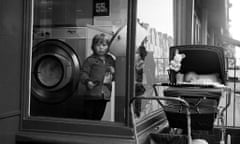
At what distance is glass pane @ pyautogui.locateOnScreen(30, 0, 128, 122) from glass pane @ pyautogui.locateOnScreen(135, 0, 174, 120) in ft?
0.59

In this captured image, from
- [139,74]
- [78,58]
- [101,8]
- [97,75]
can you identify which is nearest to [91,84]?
[97,75]

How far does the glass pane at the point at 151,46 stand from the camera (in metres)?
2.63

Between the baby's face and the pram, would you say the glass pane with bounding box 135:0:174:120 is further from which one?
the baby's face

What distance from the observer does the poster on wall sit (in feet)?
10.7

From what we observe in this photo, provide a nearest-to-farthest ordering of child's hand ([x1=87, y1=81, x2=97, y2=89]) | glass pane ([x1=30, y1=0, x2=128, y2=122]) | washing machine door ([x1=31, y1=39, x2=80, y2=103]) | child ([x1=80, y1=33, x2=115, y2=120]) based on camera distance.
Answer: glass pane ([x1=30, y1=0, x2=128, y2=122])
child ([x1=80, y1=33, x2=115, y2=120])
child's hand ([x1=87, y1=81, x2=97, y2=89])
washing machine door ([x1=31, y1=39, x2=80, y2=103])

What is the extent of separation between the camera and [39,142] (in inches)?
88.6

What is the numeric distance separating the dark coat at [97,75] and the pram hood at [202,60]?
0.60m

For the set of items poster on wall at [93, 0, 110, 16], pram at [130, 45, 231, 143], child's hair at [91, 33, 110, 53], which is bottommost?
pram at [130, 45, 231, 143]

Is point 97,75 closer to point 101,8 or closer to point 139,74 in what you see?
point 139,74

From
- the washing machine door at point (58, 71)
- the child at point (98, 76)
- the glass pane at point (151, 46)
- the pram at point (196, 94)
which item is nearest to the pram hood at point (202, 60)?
the pram at point (196, 94)

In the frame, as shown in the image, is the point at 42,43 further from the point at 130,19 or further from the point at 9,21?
the point at 130,19

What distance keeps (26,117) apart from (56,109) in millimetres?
607

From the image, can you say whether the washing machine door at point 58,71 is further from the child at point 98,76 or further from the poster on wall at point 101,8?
the poster on wall at point 101,8

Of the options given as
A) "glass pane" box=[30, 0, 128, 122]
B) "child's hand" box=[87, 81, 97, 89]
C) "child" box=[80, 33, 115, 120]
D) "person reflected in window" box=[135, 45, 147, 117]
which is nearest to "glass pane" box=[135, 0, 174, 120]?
"person reflected in window" box=[135, 45, 147, 117]
